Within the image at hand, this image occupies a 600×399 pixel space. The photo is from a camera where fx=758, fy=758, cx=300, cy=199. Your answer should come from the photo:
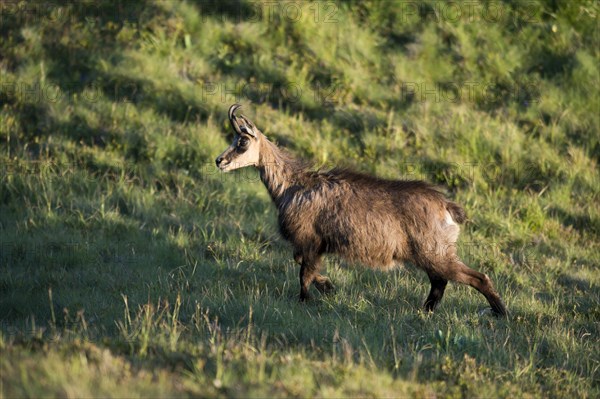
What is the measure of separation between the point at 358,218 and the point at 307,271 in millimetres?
756

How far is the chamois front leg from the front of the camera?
7773 mm

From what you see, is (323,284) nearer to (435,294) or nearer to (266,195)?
(435,294)

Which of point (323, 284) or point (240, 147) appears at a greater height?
point (240, 147)

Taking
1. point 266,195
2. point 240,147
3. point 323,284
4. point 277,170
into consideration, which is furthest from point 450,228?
point 266,195

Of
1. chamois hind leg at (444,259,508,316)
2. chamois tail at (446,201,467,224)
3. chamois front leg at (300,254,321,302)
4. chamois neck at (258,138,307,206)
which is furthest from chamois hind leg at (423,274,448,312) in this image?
chamois neck at (258,138,307,206)

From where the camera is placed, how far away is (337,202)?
783 cm

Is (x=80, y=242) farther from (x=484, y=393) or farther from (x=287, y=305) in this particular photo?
(x=484, y=393)

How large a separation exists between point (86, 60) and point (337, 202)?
695 cm

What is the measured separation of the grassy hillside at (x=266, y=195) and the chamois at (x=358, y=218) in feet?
1.39

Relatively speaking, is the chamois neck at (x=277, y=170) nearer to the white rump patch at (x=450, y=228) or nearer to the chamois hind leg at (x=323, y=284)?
the chamois hind leg at (x=323, y=284)

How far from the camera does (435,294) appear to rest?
7820 mm

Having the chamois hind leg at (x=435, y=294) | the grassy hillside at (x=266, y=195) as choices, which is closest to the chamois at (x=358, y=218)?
the chamois hind leg at (x=435, y=294)

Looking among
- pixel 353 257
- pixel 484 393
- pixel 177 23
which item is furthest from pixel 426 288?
pixel 177 23

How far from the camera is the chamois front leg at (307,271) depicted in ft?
25.5
